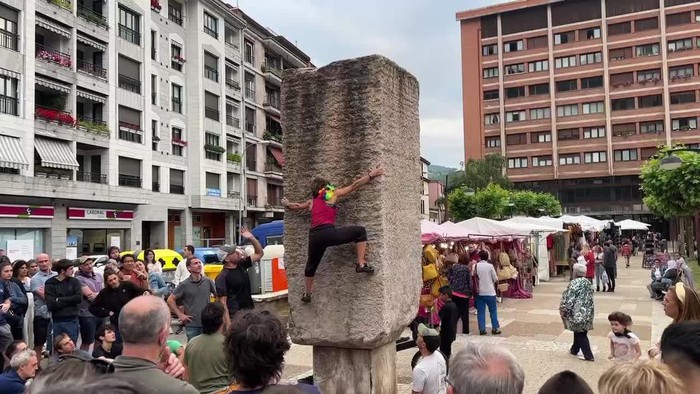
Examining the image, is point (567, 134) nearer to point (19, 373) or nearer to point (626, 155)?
point (626, 155)

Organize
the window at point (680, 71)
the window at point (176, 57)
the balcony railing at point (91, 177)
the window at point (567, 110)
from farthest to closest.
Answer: the window at point (567, 110) → the window at point (680, 71) → the window at point (176, 57) → the balcony railing at point (91, 177)

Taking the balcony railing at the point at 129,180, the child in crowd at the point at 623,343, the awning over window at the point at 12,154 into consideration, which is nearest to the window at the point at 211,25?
the balcony railing at the point at 129,180

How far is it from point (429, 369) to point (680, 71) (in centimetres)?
5674

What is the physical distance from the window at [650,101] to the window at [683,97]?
108cm

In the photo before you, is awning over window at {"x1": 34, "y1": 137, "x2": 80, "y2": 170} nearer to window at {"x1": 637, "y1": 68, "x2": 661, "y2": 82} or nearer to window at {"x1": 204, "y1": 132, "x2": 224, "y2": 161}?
window at {"x1": 204, "y1": 132, "x2": 224, "y2": 161}

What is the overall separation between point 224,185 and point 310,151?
3539 cm

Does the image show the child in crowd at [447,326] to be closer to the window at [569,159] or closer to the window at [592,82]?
the window at [569,159]

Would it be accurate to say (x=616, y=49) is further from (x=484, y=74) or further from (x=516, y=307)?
(x=516, y=307)

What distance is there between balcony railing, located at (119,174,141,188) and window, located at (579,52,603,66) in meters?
44.2

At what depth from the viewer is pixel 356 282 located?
538 centimetres

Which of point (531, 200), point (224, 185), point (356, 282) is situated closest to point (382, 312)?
point (356, 282)

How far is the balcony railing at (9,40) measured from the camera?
926 inches

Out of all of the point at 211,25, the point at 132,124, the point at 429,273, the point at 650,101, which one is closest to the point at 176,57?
the point at 211,25

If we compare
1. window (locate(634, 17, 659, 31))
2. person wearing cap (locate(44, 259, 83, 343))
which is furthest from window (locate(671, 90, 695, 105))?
person wearing cap (locate(44, 259, 83, 343))
